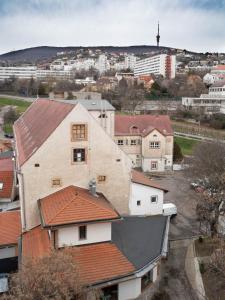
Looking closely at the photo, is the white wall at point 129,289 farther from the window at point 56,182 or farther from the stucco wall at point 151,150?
the stucco wall at point 151,150

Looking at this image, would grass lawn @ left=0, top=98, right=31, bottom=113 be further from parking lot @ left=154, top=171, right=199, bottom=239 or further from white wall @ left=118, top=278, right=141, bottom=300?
white wall @ left=118, top=278, right=141, bottom=300

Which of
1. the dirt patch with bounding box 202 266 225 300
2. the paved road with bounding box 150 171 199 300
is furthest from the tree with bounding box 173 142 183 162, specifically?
the dirt patch with bounding box 202 266 225 300

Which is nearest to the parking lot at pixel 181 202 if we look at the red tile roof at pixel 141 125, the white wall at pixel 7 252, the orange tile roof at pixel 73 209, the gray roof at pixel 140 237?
the gray roof at pixel 140 237

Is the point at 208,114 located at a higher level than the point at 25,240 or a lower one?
higher

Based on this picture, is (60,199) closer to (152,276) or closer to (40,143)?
(40,143)

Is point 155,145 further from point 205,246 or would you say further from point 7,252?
point 7,252

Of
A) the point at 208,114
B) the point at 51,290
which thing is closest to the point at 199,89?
the point at 208,114
